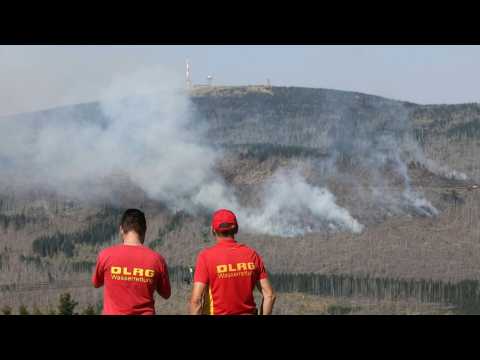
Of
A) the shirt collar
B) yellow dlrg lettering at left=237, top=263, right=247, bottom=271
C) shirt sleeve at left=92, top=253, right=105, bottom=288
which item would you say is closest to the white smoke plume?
the shirt collar

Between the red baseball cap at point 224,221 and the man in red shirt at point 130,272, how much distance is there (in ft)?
3.70

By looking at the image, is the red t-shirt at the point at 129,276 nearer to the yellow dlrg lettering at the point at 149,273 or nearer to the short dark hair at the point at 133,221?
→ the yellow dlrg lettering at the point at 149,273

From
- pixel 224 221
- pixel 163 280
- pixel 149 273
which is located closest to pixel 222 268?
pixel 224 221

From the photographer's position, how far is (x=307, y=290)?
476 feet

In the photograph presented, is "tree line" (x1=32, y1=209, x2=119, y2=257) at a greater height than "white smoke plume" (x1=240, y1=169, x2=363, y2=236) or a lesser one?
lesser

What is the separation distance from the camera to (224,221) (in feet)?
53.5

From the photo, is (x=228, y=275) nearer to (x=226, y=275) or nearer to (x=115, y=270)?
(x=226, y=275)

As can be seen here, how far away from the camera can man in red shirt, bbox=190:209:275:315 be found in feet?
53.1

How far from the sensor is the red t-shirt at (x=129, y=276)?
15.8 meters

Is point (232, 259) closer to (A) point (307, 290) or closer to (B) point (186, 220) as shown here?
(A) point (307, 290)

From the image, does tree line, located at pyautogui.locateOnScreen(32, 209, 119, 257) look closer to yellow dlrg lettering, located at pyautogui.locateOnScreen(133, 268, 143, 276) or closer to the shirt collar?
the shirt collar

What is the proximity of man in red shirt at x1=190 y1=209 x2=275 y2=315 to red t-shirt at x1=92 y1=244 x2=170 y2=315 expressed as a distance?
69 cm

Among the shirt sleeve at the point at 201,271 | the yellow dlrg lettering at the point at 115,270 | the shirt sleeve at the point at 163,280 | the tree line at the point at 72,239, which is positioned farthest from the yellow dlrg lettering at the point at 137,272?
the tree line at the point at 72,239

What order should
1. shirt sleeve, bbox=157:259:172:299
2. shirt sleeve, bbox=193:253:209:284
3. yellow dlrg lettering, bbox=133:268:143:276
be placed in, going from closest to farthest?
1. yellow dlrg lettering, bbox=133:268:143:276
2. shirt sleeve, bbox=157:259:172:299
3. shirt sleeve, bbox=193:253:209:284
